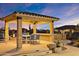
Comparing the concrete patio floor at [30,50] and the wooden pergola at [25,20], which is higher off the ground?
the wooden pergola at [25,20]

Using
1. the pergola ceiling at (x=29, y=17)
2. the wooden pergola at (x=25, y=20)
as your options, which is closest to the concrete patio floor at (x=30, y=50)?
the wooden pergola at (x=25, y=20)

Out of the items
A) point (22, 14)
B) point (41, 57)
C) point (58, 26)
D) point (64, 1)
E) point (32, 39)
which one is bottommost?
point (41, 57)

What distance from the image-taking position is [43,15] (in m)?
2.60

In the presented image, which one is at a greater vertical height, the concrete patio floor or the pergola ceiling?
the pergola ceiling

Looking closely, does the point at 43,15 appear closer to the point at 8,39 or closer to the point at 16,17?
the point at 16,17

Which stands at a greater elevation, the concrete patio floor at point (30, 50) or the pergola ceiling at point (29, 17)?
the pergola ceiling at point (29, 17)

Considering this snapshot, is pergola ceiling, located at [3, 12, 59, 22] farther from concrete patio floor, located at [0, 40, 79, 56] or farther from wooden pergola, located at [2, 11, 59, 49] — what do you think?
concrete patio floor, located at [0, 40, 79, 56]

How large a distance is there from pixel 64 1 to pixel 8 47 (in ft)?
3.02

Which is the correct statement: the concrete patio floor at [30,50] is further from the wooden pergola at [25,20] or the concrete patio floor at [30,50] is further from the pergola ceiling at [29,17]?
the pergola ceiling at [29,17]

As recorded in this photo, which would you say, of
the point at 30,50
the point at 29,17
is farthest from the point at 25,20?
the point at 30,50

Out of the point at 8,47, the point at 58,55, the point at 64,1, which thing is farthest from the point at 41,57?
the point at 64,1

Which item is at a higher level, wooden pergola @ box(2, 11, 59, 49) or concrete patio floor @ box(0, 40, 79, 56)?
wooden pergola @ box(2, 11, 59, 49)

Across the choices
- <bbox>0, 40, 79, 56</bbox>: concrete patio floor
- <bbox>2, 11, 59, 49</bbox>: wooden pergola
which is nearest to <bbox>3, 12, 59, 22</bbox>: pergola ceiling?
<bbox>2, 11, 59, 49</bbox>: wooden pergola

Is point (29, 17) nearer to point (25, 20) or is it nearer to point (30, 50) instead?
point (25, 20)
